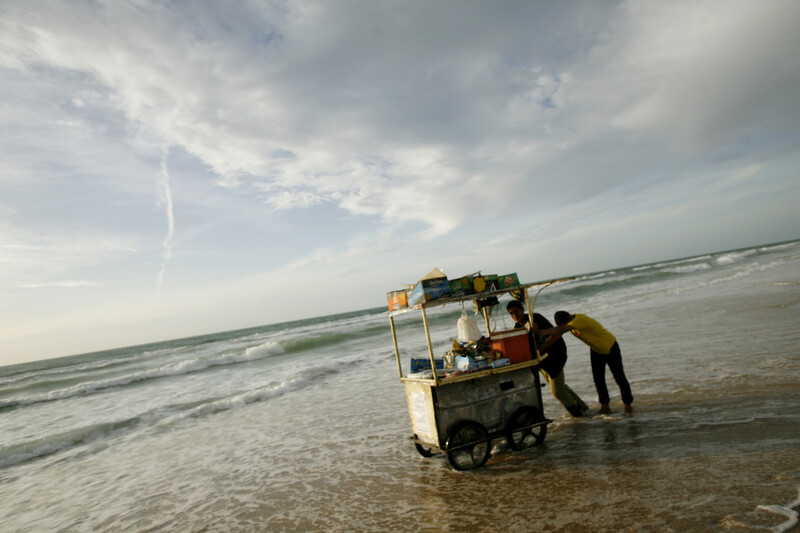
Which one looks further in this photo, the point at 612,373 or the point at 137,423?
the point at 137,423

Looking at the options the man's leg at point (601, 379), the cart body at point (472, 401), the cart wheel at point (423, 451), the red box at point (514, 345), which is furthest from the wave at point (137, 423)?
the man's leg at point (601, 379)

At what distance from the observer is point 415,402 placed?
505 cm

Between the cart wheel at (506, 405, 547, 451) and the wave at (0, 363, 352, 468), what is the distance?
7865 mm

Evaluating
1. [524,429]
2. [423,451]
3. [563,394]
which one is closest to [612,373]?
[563,394]

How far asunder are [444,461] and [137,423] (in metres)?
8.47

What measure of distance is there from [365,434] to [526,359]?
3.13 metres

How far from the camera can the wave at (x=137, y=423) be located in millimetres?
9117

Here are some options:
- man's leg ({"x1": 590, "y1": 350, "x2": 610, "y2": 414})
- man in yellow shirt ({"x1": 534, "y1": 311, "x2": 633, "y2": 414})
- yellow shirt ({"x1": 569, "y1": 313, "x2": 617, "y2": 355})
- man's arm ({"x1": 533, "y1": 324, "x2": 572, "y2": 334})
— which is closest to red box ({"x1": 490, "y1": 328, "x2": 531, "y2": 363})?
man's arm ({"x1": 533, "y1": 324, "x2": 572, "y2": 334})

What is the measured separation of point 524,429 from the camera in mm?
4895

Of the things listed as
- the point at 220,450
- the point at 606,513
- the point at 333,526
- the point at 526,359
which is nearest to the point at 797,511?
the point at 606,513

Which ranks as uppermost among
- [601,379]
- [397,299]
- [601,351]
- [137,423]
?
[397,299]

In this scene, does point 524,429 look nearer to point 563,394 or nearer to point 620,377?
point 563,394

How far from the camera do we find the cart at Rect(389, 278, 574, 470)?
15.1 ft

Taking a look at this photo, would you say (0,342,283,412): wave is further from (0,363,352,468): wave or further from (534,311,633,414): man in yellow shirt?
(534,311,633,414): man in yellow shirt
